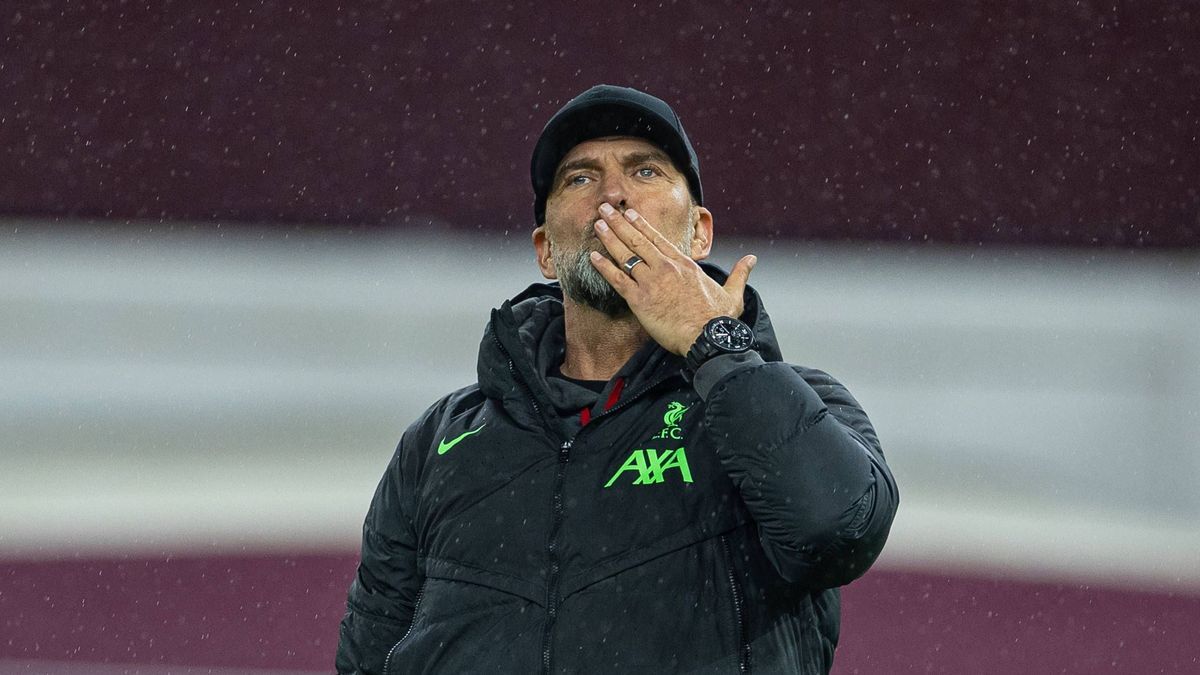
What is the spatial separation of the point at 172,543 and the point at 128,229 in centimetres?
163

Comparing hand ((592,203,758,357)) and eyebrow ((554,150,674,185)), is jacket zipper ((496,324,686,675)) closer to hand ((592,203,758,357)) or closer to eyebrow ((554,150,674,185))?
hand ((592,203,758,357))

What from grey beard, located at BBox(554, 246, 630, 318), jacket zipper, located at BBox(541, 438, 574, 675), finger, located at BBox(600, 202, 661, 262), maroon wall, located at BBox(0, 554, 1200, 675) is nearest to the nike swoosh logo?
jacket zipper, located at BBox(541, 438, 574, 675)

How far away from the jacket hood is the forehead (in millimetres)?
212

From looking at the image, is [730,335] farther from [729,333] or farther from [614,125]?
[614,125]

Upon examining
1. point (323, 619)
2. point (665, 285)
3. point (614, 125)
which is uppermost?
point (614, 125)

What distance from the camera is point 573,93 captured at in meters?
6.94

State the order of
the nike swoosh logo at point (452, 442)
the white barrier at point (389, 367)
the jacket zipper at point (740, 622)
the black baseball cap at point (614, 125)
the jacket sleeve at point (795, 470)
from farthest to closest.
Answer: the white barrier at point (389, 367), the black baseball cap at point (614, 125), the nike swoosh logo at point (452, 442), the jacket zipper at point (740, 622), the jacket sleeve at point (795, 470)

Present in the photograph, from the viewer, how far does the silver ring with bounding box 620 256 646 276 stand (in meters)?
2.08

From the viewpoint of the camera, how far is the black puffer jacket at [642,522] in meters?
1.86

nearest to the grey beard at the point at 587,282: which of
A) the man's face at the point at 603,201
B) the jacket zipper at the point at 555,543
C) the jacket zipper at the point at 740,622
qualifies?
the man's face at the point at 603,201

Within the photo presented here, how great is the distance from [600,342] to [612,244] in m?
0.28

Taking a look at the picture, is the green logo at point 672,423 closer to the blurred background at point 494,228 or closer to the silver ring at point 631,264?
the silver ring at point 631,264

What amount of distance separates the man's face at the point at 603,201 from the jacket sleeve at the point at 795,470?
0.41m

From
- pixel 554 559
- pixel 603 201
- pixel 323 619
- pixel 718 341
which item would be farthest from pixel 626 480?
pixel 323 619
